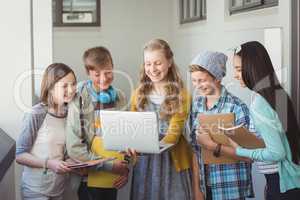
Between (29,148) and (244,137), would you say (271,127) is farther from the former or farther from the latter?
(29,148)

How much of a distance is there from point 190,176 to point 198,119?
364 mm

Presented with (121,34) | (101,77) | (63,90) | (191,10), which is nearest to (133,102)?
(101,77)

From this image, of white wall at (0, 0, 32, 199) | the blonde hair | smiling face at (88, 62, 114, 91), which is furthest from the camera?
white wall at (0, 0, 32, 199)

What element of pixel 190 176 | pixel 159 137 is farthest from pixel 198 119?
pixel 190 176

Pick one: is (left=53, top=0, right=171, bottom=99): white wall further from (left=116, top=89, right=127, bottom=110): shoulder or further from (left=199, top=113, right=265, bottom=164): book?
(left=199, top=113, right=265, bottom=164): book

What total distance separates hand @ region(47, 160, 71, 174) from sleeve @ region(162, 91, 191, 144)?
498mm

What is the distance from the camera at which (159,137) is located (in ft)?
7.95

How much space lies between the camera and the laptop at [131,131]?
91.6 inches

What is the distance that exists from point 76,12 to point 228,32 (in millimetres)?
980

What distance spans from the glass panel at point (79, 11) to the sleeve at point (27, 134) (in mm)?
977

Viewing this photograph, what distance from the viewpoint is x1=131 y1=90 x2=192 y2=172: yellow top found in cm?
246

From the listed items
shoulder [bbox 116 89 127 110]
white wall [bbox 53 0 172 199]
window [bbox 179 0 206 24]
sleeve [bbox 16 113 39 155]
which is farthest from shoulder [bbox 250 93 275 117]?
window [bbox 179 0 206 24]

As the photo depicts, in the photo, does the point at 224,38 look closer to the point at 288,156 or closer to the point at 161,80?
the point at 161,80

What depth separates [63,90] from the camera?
2.60 meters
